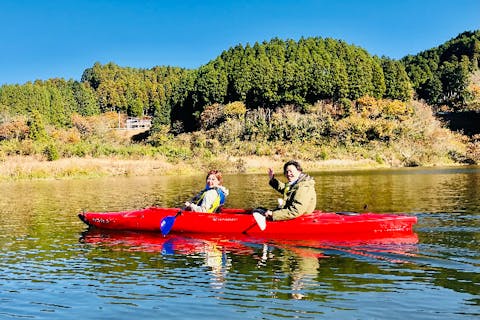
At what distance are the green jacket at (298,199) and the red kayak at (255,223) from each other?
0.64ft

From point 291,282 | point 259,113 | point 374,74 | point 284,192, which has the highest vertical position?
point 374,74

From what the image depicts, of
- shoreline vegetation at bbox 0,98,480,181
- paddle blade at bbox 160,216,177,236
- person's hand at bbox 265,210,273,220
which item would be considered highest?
shoreline vegetation at bbox 0,98,480,181

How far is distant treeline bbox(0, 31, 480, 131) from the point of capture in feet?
225

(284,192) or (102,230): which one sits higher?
(284,192)

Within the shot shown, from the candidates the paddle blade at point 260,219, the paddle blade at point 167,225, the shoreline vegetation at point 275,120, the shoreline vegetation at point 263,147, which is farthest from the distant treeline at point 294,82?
the paddle blade at point 260,219

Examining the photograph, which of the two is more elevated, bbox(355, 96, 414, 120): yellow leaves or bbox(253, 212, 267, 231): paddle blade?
bbox(355, 96, 414, 120): yellow leaves

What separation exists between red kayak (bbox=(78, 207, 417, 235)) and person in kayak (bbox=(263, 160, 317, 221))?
20 cm

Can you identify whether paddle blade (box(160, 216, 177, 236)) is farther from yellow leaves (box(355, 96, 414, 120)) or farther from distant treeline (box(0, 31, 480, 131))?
distant treeline (box(0, 31, 480, 131))

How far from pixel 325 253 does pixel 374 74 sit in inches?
2617

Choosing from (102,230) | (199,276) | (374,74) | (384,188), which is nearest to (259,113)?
(374,74)

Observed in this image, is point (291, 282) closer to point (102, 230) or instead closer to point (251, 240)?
point (251, 240)

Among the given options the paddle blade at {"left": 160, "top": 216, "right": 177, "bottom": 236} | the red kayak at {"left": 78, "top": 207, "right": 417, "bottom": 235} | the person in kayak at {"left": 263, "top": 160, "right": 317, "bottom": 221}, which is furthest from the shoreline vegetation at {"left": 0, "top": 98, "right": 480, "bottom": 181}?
the person in kayak at {"left": 263, "top": 160, "right": 317, "bottom": 221}

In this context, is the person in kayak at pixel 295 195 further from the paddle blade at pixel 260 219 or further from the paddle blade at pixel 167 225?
the paddle blade at pixel 167 225

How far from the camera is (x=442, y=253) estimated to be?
9.08 meters
